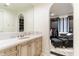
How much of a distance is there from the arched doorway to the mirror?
1.80m

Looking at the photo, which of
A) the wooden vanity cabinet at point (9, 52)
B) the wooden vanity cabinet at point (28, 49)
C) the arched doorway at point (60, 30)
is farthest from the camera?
the arched doorway at point (60, 30)

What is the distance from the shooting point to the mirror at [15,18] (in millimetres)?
2994

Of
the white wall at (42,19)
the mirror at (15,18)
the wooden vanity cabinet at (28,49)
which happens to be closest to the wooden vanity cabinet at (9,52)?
the wooden vanity cabinet at (28,49)

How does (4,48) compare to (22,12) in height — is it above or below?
below

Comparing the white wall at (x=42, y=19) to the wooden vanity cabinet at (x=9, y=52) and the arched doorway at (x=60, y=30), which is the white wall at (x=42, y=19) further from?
the wooden vanity cabinet at (x=9, y=52)

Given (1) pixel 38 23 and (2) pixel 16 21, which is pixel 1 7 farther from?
(1) pixel 38 23

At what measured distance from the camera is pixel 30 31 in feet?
13.0

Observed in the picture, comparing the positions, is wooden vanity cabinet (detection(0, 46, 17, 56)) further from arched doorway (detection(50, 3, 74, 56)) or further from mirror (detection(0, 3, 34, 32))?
arched doorway (detection(50, 3, 74, 56))

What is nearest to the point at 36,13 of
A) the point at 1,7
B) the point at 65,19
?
the point at 1,7

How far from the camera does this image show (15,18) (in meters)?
3.28

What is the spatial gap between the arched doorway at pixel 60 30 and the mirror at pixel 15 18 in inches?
71.0

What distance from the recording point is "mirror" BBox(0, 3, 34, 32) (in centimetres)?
299

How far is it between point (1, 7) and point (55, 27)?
3.50m

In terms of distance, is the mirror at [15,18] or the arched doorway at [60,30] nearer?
the mirror at [15,18]
